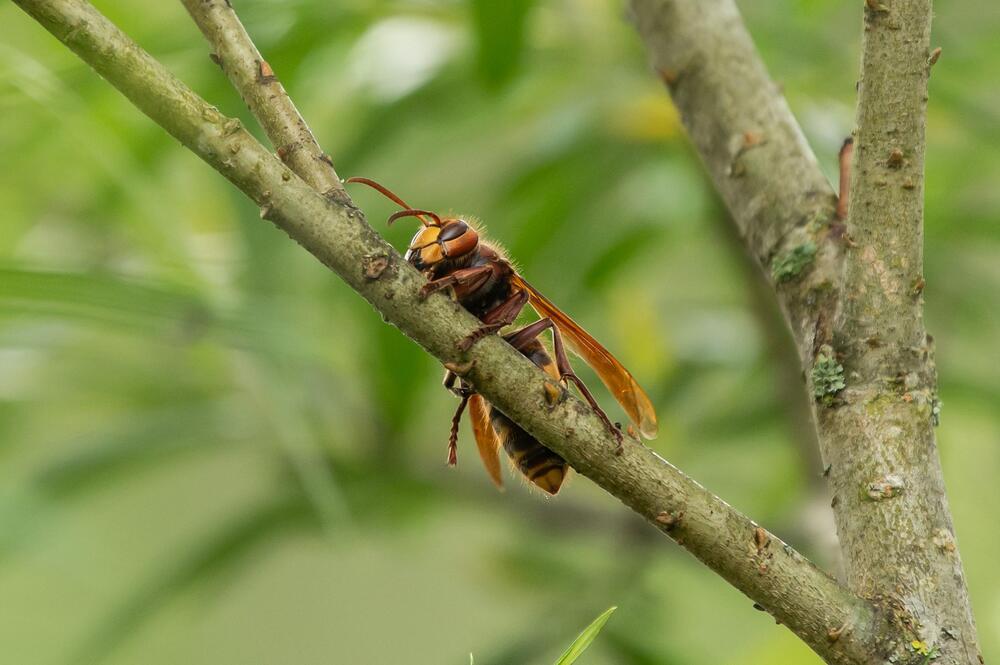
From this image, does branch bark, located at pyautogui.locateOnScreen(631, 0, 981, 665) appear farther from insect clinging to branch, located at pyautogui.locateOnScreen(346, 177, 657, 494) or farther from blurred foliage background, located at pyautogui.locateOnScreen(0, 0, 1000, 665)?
blurred foliage background, located at pyautogui.locateOnScreen(0, 0, 1000, 665)

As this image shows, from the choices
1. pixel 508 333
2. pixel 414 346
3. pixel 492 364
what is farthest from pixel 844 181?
pixel 414 346

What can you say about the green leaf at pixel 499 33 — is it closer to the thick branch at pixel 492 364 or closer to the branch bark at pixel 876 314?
the branch bark at pixel 876 314

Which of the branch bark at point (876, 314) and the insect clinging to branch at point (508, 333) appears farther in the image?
the insect clinging to branch at point (508, 333)

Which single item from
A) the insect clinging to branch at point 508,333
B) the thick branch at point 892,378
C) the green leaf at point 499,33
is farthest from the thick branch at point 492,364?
the green leaf at point 499,33

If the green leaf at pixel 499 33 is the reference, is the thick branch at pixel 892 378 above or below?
below

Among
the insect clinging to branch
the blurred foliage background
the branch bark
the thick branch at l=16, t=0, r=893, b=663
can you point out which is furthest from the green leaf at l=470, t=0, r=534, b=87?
the thick branch at l=16, t=0, r=893, b=663

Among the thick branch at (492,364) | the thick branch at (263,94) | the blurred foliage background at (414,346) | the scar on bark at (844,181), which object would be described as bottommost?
the thick branch at (492,364)

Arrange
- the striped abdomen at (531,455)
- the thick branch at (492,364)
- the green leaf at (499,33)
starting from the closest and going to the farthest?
the thick branch at (492,364) < the striped abdomen at (531,455) < the green leaf at (499,33)

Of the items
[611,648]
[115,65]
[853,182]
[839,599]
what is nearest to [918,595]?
[839,599]
